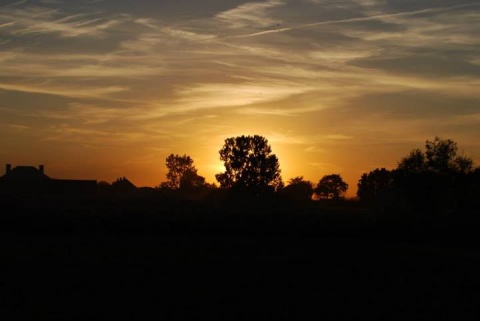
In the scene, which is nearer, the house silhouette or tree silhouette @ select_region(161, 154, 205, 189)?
the house silhouette

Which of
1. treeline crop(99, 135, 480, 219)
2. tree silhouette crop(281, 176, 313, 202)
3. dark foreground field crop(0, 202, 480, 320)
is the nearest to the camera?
dark foreground field crop(0, 202, 480, 320)

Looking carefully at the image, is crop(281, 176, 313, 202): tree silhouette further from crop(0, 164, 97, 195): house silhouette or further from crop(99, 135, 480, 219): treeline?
crop(0, 164, 97, 195): house silhouette

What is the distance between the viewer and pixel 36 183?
11300 cm

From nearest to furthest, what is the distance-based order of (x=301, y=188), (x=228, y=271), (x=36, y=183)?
1. (x=228, y=271)
2. (x=36, y=183)
3. (x=301, y=188)

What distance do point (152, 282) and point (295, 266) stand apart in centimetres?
917

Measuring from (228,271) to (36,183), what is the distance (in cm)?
8952

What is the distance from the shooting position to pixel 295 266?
32500 millimetres

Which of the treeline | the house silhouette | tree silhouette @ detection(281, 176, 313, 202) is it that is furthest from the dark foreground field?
tree silhouette @ detection(281, 176, 313, 202)

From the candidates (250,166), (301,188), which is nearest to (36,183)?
(250,166)

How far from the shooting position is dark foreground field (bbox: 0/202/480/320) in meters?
20.5

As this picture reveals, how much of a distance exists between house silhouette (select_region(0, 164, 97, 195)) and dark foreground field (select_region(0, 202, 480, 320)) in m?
56.1

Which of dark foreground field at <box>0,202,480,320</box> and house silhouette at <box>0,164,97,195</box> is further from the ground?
house silhouette at <box>0,164,97,195</box>

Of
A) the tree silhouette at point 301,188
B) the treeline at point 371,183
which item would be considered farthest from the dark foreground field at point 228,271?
the tree silhouette at point 301,188

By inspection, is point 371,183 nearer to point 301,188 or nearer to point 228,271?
point 301,188
